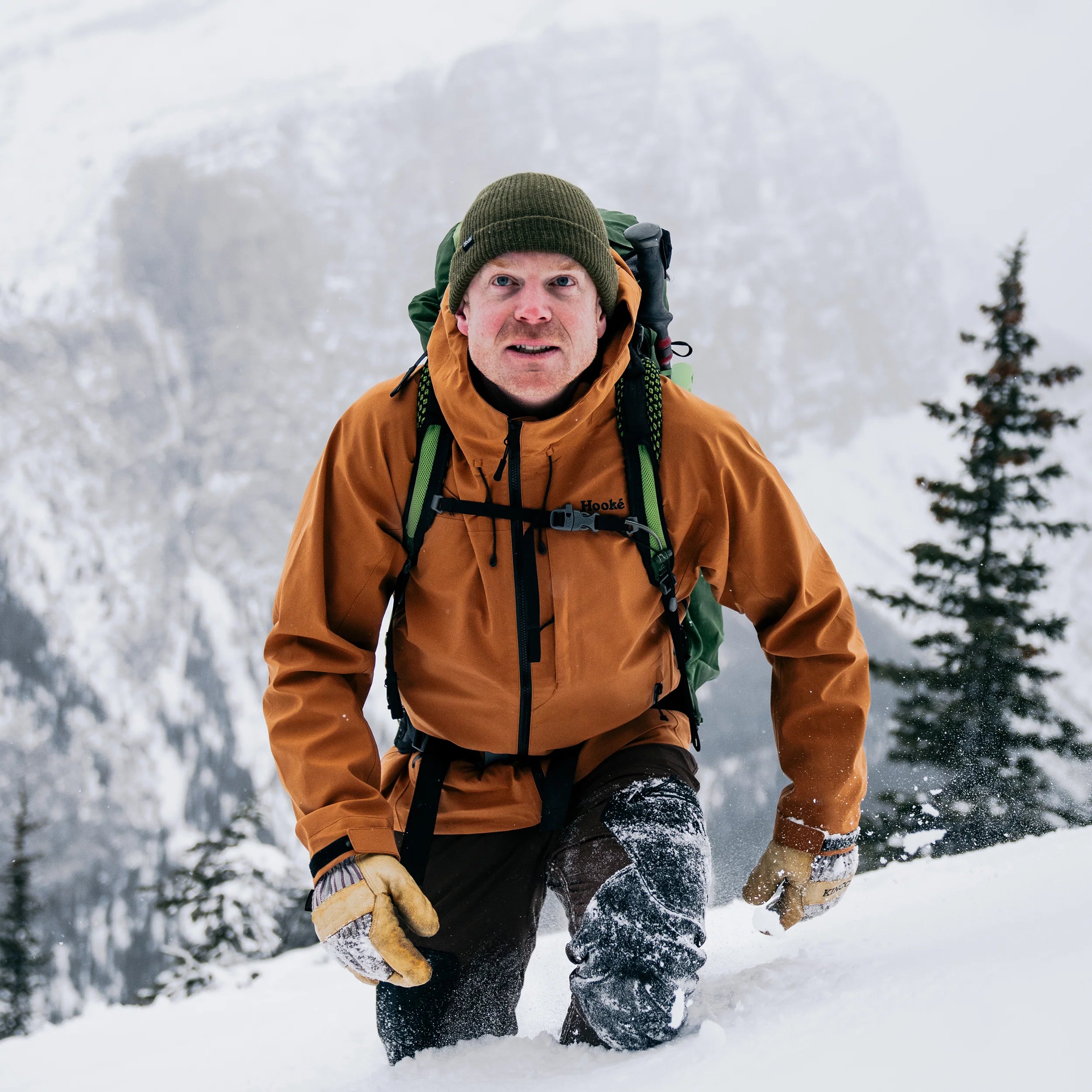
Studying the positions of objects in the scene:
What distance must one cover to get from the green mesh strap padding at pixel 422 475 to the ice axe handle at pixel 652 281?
88 cm

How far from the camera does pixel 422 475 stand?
8.55 ft

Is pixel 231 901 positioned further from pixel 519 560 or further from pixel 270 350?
pixel 270 350

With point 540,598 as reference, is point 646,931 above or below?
below

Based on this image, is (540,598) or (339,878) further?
(540,598)

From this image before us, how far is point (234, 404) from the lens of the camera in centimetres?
10150

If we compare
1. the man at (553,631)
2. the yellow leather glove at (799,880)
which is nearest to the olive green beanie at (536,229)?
the man at (553,631)

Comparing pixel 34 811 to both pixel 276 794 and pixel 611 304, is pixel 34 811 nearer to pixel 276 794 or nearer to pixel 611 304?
pixel 276 794

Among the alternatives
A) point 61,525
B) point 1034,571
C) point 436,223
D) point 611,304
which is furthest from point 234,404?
point 611,304

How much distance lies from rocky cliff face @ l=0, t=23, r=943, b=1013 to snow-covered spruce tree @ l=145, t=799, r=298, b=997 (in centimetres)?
2538

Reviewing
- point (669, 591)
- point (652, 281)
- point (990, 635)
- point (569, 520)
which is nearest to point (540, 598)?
point (569, 520)

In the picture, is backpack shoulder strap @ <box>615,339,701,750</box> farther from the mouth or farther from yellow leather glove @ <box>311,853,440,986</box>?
yellow leather glove @ <box>311,853,440,986</box>

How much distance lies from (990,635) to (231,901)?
14.0 m

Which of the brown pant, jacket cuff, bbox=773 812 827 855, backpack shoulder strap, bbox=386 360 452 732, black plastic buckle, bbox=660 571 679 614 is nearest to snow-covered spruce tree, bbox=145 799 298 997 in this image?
the brown pant

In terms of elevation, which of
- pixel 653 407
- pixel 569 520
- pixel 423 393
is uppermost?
pixel 423 393
